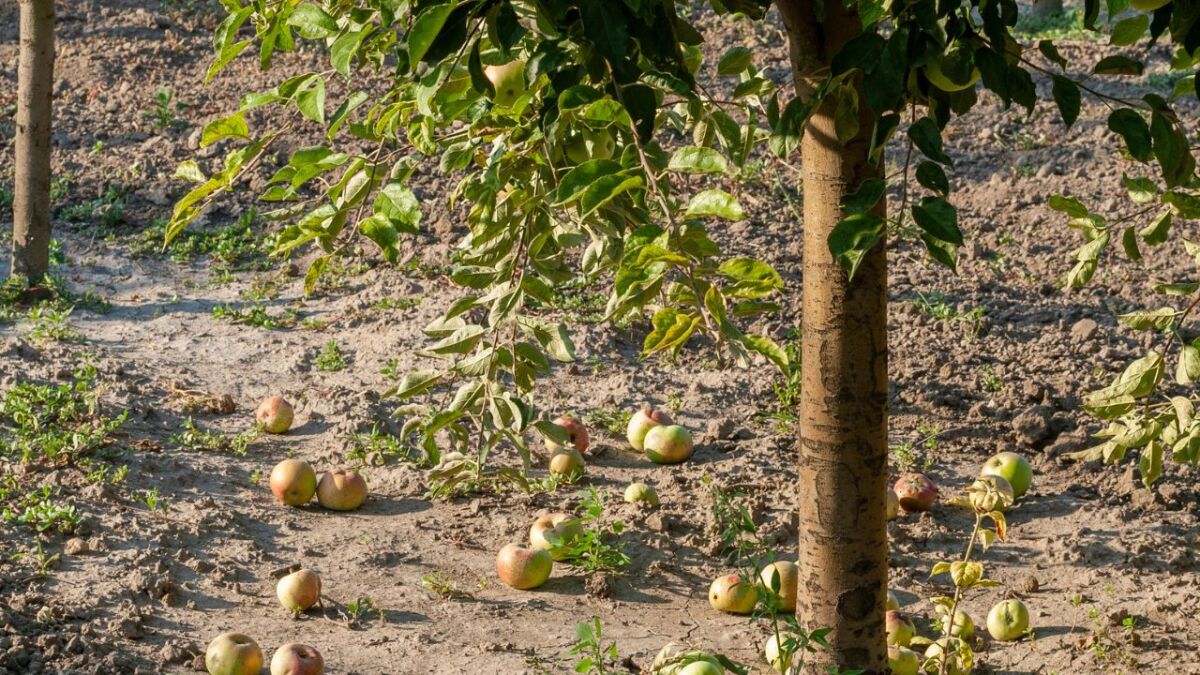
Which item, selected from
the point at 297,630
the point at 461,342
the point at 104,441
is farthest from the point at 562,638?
the point at 104,441

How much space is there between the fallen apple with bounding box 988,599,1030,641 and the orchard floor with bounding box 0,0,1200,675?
0.14 ft

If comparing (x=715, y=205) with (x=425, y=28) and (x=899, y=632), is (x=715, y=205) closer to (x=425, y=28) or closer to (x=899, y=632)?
(x=425, y=28)

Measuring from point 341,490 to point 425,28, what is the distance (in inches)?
110

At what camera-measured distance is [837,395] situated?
9.50 ft

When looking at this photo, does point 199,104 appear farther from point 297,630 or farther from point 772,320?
point 297,630

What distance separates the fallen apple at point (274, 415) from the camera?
16.5ft

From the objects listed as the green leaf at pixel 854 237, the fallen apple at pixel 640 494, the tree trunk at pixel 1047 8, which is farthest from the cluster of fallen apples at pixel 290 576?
the tree trunk at pixel 1047 8

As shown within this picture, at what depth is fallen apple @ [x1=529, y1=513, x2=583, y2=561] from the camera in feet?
13.2

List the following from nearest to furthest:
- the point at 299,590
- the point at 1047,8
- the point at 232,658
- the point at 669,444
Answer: the point at 232,658 < the point at 299,590 < the point at 669,444 < the point at 1047,8

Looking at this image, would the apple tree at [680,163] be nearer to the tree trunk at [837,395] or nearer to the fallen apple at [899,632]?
the tree trunk at [837,395]

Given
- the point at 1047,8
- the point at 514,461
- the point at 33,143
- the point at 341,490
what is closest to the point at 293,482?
the point at 341,490

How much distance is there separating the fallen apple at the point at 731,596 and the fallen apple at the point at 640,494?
2.06 ft

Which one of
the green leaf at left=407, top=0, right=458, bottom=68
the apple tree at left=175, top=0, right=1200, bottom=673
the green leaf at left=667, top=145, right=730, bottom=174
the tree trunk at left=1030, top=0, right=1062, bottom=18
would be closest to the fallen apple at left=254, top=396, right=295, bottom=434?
the apple tree at left=175, top=0, right=1200, bottom=673

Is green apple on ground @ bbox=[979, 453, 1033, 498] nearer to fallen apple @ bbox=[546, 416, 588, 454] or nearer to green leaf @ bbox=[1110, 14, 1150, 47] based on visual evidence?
fallen apple @ bbox=[546, 416, 588, 454]
